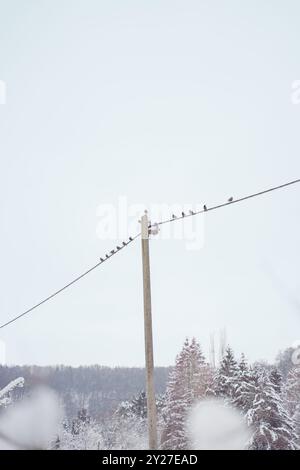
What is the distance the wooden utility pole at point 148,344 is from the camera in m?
13.2

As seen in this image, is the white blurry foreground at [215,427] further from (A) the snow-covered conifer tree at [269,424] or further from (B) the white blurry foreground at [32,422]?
(B) the white blurry foreground at [32,422]

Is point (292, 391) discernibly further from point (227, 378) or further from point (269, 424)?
point (269, 424)

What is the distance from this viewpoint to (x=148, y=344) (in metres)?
13.6

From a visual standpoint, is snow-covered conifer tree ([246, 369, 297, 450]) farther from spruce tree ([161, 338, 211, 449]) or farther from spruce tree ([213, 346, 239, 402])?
spruce tree ([161, 338, 211, 449])

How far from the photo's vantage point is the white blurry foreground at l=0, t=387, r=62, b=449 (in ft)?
199

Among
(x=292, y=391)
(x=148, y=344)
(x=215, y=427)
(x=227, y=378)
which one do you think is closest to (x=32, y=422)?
(x=215, y=427)

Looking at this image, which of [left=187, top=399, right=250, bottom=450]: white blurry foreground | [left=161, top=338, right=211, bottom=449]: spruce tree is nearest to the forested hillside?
[left=161, top=338, right=211, bottom=449]: spruce tree

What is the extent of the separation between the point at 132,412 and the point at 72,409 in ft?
76.1

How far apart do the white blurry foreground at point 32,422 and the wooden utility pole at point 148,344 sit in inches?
1840

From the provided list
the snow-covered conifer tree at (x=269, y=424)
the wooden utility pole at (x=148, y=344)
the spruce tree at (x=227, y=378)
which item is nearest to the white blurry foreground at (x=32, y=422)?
the spruce tree at (x=227, y=378)

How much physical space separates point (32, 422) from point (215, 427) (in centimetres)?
3251

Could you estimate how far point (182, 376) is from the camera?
186 feet

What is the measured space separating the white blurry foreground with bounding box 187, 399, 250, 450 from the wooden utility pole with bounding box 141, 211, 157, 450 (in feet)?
113
